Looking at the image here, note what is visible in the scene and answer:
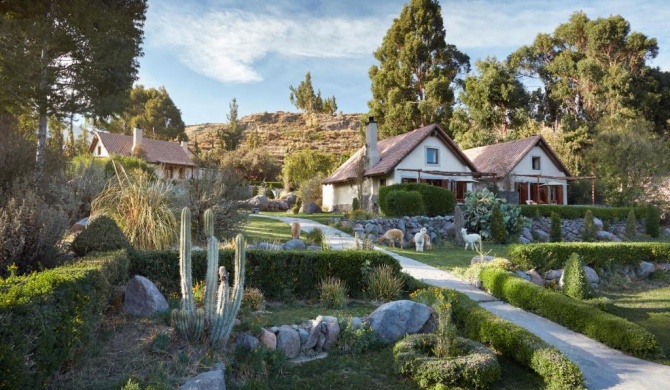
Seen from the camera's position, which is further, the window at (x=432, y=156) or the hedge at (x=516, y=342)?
the window at (x=432, y=156)

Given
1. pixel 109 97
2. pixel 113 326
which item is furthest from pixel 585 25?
pixel 113 326

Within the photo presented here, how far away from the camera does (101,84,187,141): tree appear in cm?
5453

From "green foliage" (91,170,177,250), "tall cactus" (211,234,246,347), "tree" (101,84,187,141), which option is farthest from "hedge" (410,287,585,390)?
"tree" (101,84,187,141)

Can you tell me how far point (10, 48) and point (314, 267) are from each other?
46.5 feet

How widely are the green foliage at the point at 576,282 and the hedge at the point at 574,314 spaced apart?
1.35 m

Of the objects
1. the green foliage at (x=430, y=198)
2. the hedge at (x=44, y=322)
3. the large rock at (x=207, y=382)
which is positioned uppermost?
the green foliage at (x=430, y=198)

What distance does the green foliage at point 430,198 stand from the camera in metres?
19.9

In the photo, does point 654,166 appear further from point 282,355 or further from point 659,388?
point 282,355

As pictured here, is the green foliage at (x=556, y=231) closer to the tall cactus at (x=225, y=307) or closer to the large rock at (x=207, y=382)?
the tall cactus at (x=225, y=307)

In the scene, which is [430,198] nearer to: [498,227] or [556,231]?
[498,227]

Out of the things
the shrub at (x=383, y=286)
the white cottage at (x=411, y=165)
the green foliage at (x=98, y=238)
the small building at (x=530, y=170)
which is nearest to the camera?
the green foliage at (x=98, y=238)

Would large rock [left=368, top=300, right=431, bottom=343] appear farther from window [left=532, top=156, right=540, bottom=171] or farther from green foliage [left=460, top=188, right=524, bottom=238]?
window [left=532, top=156, right=540, bottom=171]

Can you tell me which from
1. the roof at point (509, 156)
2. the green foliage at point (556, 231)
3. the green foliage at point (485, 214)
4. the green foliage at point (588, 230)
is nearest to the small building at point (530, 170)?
the roof at point (509, 156)

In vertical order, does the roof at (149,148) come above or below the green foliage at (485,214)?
above
